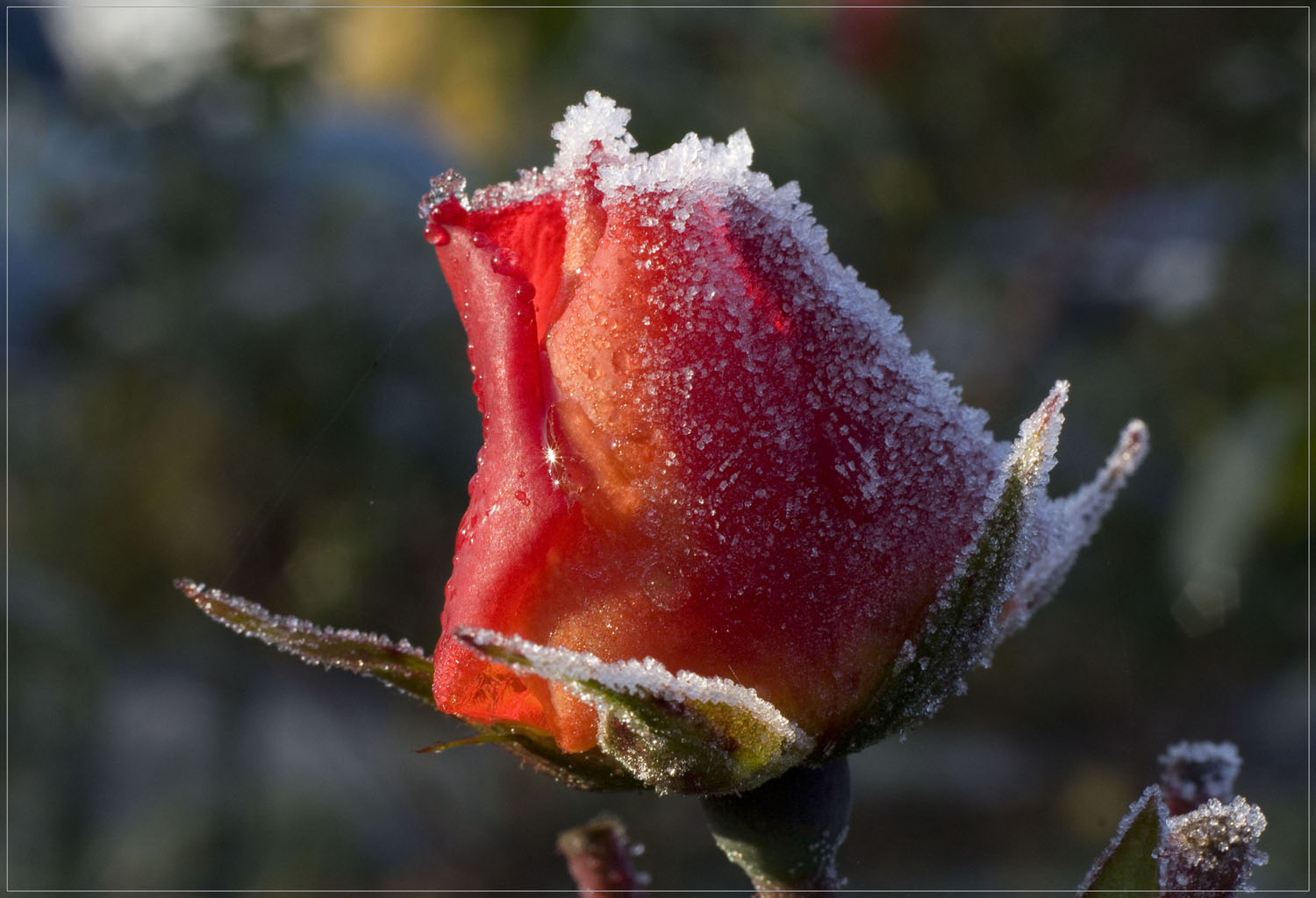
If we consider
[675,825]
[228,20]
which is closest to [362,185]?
[228,20]

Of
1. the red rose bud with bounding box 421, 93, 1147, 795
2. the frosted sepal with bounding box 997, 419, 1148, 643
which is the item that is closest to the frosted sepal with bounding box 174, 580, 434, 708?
the red rose bud with bounding box 421, 93, 1147, 795

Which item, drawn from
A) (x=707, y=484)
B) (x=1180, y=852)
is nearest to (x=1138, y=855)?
(x=1180, y=852)

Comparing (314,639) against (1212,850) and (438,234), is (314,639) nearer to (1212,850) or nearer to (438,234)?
(438,234)

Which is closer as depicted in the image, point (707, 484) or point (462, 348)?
point (707, 484)

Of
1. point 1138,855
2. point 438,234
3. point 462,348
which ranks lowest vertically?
point 1138,855

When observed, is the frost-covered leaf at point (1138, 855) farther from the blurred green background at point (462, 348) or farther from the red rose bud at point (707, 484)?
the blurred green background at point (462, 348)

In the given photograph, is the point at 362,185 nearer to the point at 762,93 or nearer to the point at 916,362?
the point at 762,93

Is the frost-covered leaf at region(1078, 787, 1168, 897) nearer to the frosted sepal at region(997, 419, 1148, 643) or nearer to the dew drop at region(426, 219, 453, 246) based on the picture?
the frosted sepal at region(997, 419, 1148, 643)
